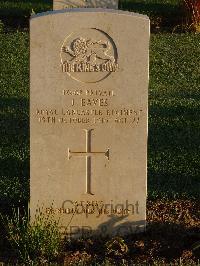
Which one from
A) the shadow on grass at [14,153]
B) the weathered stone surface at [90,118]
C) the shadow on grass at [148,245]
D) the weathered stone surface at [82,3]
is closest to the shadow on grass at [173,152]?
the shadow on grass at [148,245]

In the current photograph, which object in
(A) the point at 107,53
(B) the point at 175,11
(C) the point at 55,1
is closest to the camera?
(A) the point at 107,53

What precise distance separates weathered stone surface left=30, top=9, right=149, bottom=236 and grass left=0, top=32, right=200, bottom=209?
0.81 m

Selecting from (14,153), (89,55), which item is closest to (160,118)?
(14,153)

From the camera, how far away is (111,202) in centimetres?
514

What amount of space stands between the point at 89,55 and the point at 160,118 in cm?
338

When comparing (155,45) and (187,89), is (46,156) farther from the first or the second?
(155,45)

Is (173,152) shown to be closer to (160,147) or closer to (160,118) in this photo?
(160,147)

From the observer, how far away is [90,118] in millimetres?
4984

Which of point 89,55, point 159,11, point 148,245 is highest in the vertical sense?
point 159,11

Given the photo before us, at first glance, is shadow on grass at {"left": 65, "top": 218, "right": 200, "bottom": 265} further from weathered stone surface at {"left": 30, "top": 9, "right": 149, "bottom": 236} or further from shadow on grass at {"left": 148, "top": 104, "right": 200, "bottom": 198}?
shadow on grass at {"left": 148, "top": 104, "right": 200, "bottom": 198}

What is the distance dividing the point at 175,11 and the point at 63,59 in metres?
9.45

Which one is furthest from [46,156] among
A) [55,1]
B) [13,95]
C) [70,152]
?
[55,1]

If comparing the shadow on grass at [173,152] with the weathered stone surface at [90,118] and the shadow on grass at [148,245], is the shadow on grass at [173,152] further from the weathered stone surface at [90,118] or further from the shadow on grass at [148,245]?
the weathered stone surface at [90,118]

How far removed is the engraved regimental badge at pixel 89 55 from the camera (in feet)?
15.9
